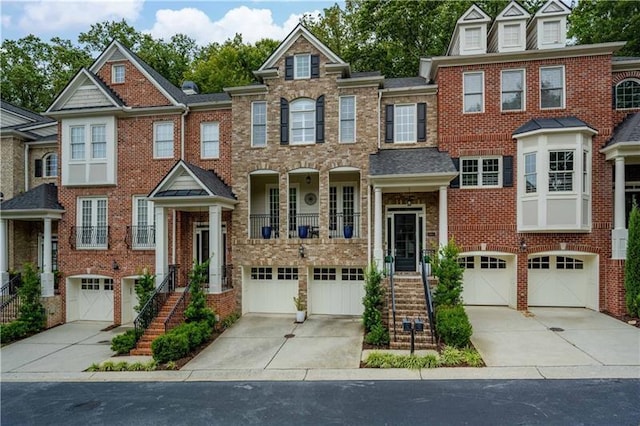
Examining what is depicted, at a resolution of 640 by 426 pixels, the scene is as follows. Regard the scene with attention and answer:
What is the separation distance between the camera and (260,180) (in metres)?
16.1

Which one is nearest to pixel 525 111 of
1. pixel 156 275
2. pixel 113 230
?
pixel 156 275

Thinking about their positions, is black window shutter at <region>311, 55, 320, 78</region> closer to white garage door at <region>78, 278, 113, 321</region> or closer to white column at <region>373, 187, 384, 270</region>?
white column at <region>373, 187, 384, 270</region>

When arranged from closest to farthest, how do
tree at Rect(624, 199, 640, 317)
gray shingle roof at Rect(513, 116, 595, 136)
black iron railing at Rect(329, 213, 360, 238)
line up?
tree at Rect(624, 199, 640, 317) < gray shingle roof at Rect(513, 116, 595, 136) < black iron railing at Rect(329, 213, 360, 238)

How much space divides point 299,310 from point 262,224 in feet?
13.0

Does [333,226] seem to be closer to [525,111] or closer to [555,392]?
[525,111]

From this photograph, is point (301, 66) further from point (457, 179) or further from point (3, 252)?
point (3, 252)

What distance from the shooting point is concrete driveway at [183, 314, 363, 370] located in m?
9.83

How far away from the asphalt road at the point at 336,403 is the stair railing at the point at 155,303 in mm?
3212

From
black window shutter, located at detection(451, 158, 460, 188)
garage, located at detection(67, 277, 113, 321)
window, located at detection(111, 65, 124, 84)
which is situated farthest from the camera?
window, located at detection(111, 65, 124, 84)

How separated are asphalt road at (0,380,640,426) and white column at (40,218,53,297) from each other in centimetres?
723

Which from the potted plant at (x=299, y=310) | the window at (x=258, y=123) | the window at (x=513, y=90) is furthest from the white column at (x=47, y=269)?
the window at (x=513, y=90)

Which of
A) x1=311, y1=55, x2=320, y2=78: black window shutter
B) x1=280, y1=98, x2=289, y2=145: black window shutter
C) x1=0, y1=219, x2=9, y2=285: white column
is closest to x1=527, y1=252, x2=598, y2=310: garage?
x1=280, y1=98, x2=289, y2=145: black window shutter

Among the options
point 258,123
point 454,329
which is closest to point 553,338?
point 454,329

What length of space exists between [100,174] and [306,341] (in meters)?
Result: 11.3
